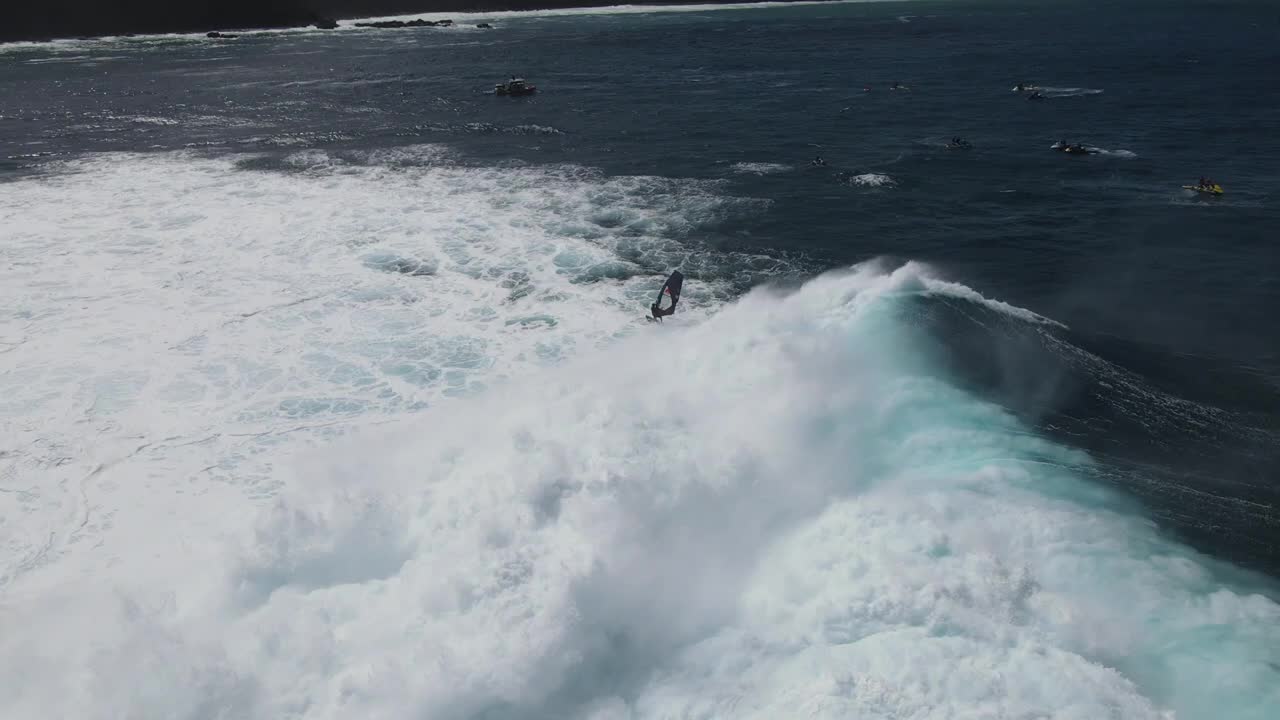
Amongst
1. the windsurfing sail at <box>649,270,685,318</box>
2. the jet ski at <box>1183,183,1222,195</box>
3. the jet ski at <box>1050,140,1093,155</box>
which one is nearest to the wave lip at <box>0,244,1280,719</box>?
the windsurfing sail at <box>649,270,685,318</box>

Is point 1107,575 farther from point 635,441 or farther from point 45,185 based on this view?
point 45,185

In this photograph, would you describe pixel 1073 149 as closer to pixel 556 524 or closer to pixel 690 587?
pixel 690 587

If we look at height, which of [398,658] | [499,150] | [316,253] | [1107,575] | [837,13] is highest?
[837,13]

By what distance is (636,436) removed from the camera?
862 inches

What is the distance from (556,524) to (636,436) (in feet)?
12.7

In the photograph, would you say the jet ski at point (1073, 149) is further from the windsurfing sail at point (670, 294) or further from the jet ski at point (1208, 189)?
the windsurfing sail at point (670, 294)

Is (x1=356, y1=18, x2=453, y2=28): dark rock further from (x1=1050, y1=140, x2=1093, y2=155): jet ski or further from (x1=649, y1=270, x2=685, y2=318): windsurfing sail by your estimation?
(x1=649, y1=270, x2=685, y2=318): windsurfing sail

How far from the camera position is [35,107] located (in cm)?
7300

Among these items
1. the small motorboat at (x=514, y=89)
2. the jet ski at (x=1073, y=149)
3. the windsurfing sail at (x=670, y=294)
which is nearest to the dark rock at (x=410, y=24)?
the small motorboat at (x=514, y=89)

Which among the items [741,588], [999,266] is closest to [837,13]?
[999,266]

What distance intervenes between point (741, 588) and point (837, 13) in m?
177

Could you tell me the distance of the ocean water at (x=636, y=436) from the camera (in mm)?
15586

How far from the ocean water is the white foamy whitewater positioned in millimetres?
100

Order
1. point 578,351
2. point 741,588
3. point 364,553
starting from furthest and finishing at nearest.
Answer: point 578,351 → point 364,553 → point 741,588
